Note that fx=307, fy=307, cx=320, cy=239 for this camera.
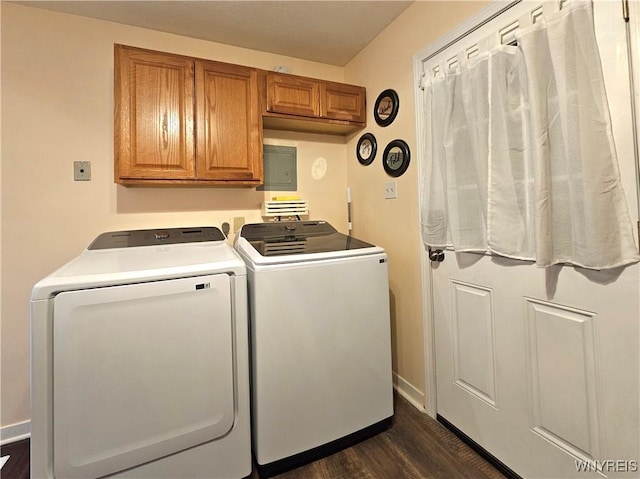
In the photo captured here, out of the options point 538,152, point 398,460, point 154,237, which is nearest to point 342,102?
point 538,152

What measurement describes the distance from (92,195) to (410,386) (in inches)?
88.4

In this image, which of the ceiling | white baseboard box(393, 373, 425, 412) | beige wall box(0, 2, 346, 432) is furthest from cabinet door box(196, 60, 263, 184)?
white baseboard box(393, 373, 425, 412)

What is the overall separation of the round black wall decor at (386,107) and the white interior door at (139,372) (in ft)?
4.79

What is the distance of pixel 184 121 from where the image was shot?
5.75ft

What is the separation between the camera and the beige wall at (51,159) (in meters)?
1.67

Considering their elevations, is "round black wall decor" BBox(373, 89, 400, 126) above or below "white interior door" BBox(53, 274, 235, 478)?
above

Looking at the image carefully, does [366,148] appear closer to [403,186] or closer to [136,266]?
[403,186]

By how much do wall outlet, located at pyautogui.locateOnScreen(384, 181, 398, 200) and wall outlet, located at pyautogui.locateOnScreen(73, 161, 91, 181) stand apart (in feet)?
5.97

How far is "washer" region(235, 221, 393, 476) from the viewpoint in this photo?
4.42ft

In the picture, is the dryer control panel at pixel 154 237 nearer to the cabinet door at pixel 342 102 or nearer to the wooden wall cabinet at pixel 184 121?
the wooden wall cabinet at pixel 184 121

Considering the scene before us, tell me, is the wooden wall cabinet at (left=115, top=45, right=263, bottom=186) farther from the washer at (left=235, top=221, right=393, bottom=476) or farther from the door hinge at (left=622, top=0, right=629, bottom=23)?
the door hinge at (left=622, top=0, right=629, bottom=23)

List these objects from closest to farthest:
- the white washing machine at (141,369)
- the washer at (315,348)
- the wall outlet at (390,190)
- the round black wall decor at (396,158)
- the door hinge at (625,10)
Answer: the door hinge at (625,10) → the white washing machine at (141,369) → the washer at (315,348) → the round black wall decor at (396,158) → the wall outlet at (390,190)

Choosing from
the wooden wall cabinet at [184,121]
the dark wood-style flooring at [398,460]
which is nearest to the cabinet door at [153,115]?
the wooden wall cabinet at [184,121]

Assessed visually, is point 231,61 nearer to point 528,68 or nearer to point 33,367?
point 528,68
